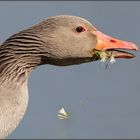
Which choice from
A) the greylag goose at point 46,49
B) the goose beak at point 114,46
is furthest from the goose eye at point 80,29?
the goose beak at point 114,46

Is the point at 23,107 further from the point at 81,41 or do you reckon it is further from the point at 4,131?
the point at 81,41

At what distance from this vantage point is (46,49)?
22.4 ft

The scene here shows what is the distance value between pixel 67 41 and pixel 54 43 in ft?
0.61

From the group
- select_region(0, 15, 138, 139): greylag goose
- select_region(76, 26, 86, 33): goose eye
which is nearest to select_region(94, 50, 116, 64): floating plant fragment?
select_region(0, 15, 138, 139): greylag goose

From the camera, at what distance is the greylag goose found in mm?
Answer: 6484

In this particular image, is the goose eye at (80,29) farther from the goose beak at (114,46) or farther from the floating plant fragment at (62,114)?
the floating plant fragment at (62,114)

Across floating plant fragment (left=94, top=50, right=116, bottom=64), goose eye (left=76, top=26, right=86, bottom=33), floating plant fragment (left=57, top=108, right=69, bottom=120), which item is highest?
goose eye (left=76, top=26, right=86, bottom=33)

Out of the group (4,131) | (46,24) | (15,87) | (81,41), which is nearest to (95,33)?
(81,41)

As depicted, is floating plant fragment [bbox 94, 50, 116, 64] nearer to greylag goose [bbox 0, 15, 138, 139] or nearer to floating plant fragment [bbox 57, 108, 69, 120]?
greylag goose [bbox 0, 15, 138, 139]

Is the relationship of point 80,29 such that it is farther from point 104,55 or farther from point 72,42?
point 104,55

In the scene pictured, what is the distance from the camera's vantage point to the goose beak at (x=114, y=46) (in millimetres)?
7027

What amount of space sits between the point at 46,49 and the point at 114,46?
80cm

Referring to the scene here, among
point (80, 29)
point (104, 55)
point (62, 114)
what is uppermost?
point (80, 29)

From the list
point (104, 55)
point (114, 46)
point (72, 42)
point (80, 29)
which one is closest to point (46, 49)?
point (72, 42)
